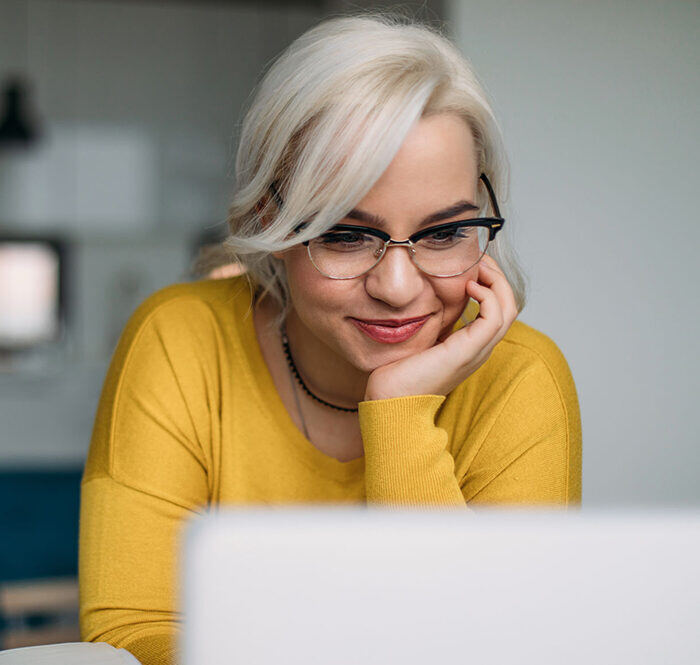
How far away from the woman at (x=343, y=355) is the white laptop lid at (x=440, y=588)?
573mm

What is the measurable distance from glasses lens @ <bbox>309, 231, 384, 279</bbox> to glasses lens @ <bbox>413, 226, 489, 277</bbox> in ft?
0.18

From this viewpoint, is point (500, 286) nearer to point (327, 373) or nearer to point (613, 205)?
point (327, 373)

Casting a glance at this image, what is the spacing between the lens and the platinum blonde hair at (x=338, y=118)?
3.28 ft

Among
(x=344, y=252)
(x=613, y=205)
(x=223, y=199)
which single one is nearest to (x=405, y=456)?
(x=344, y=252)

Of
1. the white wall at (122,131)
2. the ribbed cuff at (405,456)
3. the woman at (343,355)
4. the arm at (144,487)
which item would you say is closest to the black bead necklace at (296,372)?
the woman at (343,355)

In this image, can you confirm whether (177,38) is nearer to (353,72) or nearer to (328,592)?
(353,72)

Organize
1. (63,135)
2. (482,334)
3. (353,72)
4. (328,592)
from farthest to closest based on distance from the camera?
1. (63,135)
2. (482,334)
3. (353,72)
4. (328,592)

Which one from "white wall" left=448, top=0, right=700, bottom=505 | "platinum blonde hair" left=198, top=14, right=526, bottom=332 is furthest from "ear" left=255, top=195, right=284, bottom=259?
"white wall" left=448, top=0, right=700, bottom=505

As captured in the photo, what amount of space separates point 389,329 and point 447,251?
125mm

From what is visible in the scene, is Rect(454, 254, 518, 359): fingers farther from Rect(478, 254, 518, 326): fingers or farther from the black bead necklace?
the black bead necklace

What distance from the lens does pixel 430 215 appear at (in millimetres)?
1030

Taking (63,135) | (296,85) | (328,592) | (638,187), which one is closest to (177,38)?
(63,135)

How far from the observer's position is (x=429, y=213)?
3.38 ft

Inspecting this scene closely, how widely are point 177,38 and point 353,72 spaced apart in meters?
5.14
